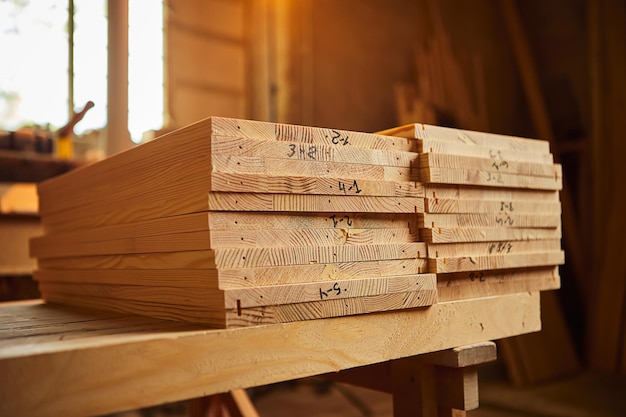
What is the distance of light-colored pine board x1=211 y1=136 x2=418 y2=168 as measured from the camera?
1.25m

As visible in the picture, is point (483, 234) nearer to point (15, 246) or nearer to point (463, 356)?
point (463, 356)

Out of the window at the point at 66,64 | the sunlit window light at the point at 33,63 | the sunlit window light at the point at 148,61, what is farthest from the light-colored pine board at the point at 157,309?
the sunlit window light at the point at 148,61

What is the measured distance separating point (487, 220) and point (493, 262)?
0.11m

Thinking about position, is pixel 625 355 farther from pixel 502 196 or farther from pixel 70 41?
pixel 70 41

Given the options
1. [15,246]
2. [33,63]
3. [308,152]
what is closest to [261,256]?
[308,152]

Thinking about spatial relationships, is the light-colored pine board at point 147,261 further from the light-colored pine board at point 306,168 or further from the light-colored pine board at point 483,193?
the light-colored pine board at point 483,193

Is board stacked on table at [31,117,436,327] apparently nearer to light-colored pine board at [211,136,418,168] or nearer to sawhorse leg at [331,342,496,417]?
light-colored pine board at [211,136,418,168]

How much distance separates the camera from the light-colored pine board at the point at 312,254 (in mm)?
1237

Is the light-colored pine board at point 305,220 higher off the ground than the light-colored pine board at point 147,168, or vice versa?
the light-colored pine board at point 147,168

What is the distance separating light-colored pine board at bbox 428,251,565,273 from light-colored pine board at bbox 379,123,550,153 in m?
0.31

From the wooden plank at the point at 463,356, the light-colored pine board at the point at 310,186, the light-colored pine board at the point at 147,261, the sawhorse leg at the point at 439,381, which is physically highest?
the light-colored pine board at the point at 310,186

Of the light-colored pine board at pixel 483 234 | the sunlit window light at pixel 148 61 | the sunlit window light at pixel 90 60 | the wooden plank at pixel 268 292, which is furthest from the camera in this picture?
the sunlit window light at pixel 148 61

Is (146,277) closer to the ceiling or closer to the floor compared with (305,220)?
closer to the floor

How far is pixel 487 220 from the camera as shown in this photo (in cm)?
168
